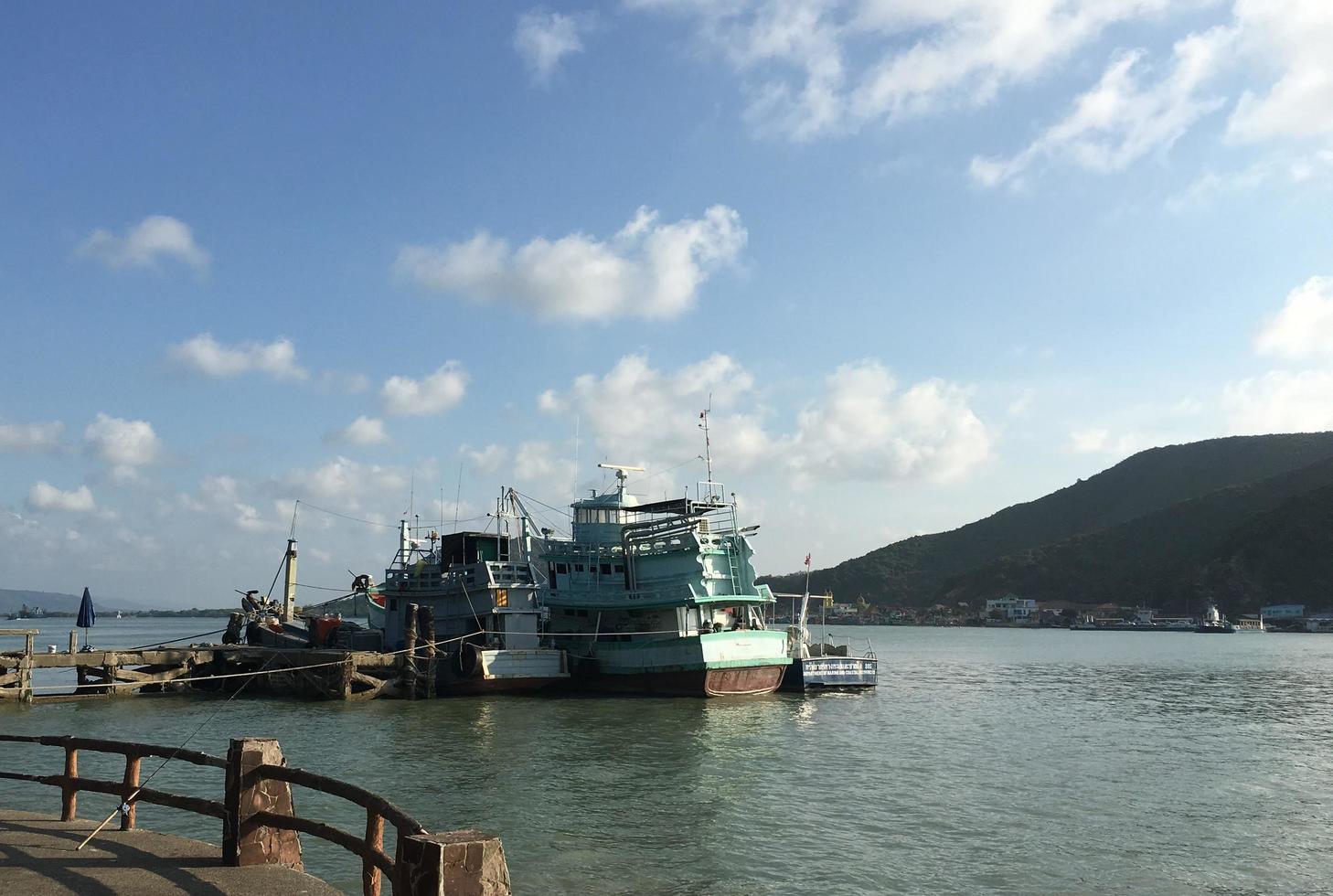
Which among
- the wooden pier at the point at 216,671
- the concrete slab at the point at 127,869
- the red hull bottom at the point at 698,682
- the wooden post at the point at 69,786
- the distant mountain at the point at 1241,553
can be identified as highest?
the distant mountain at the point at 1241,553

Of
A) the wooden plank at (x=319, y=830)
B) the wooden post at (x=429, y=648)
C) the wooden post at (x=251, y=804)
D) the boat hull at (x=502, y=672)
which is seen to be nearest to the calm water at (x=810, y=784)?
the boat hull at (x=502, y=672)

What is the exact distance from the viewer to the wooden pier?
36.8 meters

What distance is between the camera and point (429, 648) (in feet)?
132

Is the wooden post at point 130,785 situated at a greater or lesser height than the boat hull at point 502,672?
greater

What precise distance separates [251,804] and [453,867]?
381 cm

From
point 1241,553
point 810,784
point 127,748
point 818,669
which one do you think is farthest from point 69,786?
point 1241,553

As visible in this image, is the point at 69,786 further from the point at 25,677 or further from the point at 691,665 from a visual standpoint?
the point at 25,677

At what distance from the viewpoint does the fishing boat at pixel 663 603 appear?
39.4 metres

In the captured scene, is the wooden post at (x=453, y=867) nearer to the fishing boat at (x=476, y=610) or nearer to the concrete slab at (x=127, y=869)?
the concrete slab at (x=127, y=869)

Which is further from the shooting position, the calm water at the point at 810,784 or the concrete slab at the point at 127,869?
the calm water at the point at 810,784

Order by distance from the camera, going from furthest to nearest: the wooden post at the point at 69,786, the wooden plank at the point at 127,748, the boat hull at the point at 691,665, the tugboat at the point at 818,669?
1. the tugboat at the point at 818,669
2. the boat hull at the point at 691,665
3. the wooden post at the point at 69,786
4. the wooden plank at the point at 127,748

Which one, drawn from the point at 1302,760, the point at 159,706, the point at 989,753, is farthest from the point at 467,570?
the point at 1302,760

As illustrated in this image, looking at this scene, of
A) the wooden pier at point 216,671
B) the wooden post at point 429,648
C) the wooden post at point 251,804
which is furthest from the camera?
the wooden post at point 429,648

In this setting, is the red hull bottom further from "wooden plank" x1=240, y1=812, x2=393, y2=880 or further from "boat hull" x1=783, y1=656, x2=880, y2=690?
"wooden plank" x1=240, y1=812, x2=393, y2=880
